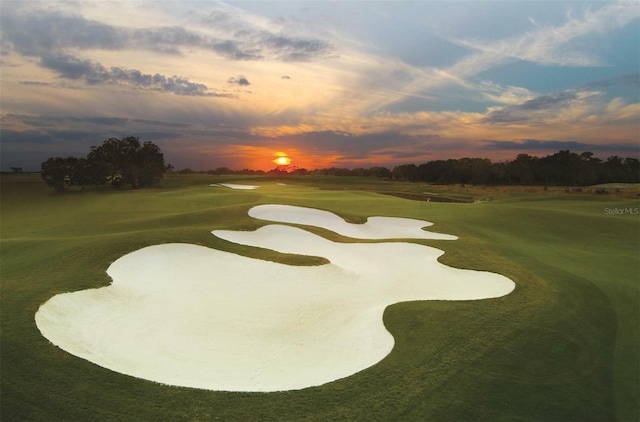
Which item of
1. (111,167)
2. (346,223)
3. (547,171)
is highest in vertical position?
(547,171)

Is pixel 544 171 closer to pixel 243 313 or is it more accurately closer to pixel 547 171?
pixel 547 171

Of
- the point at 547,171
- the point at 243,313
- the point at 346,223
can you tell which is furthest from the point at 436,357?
the point at 547,171

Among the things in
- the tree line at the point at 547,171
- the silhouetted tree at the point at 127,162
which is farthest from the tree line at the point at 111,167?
the tree line at the point at 547,171

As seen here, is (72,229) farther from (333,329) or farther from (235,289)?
(333,329)

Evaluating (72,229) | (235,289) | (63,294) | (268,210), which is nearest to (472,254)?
(235,289)

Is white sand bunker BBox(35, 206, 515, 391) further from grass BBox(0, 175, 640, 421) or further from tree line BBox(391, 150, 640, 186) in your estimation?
tree line BBox(391, 150, 640, 186)
